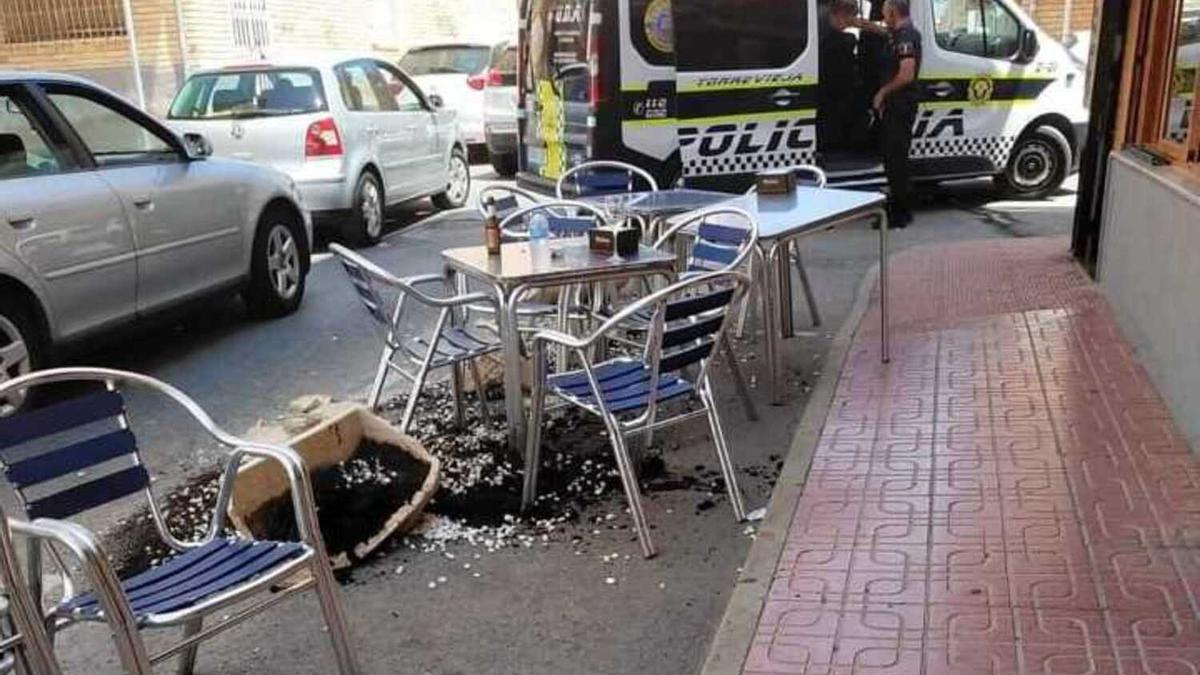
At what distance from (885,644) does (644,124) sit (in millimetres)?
5779

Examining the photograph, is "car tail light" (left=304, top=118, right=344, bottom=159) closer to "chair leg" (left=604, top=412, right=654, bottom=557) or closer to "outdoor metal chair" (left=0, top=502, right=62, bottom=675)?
"chair leg" (left=604, top=412, right=654, bottom=557)

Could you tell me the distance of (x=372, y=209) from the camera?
9125 millimetres

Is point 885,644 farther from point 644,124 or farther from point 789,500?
point 644,124

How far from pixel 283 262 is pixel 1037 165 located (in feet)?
22.9

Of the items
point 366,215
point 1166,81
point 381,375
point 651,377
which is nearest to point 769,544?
point 651,377

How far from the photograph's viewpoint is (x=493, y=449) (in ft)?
14.3

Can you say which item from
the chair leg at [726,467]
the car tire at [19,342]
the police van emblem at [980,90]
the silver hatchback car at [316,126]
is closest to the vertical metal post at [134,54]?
the silver hatchback car at [316,126]

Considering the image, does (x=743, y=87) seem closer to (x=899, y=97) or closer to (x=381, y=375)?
(x=899, y=97)

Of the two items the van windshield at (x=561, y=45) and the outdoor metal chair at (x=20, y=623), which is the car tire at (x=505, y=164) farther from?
the outdoor metal chair at (x=20, y=623)

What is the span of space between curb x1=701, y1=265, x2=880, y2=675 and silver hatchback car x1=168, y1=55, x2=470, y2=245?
4807 mm

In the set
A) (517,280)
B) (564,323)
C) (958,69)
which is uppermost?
(958,69)

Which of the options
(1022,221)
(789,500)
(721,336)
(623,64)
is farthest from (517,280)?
(1022,221)

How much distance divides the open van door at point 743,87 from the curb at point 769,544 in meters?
3.35

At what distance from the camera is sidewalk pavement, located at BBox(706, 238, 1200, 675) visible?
2768 mm
